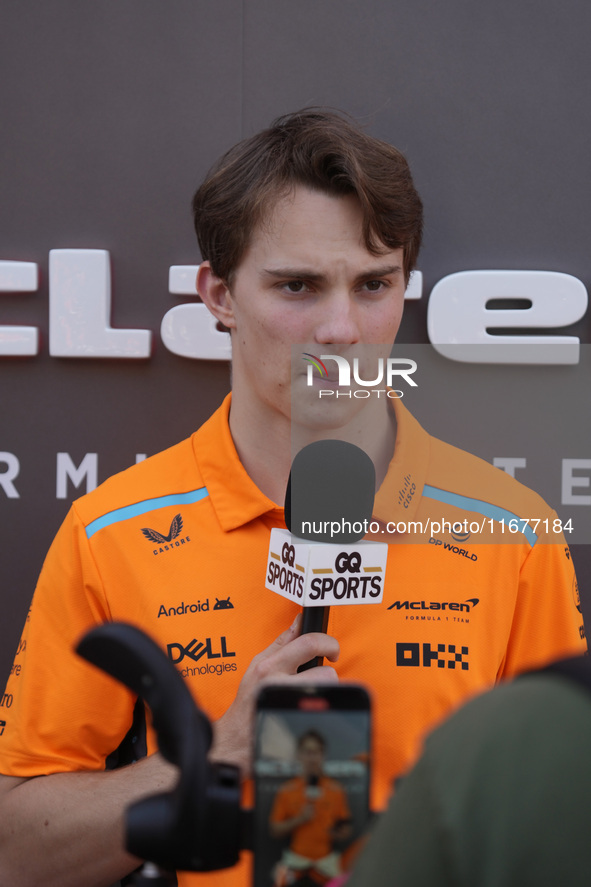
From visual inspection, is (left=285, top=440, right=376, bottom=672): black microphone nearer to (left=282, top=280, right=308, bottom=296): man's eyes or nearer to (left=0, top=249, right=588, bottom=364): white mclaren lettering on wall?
(left=282, top=280, right=308, bottom=296): man's eyes

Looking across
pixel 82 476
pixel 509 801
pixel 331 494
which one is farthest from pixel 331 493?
pixel 82 476

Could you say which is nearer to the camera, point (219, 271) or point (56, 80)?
point (219, 271)

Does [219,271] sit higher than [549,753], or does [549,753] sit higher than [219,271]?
[219,271]

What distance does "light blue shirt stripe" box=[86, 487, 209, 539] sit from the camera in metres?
1.60

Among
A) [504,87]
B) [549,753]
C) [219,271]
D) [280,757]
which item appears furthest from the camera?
[504,87]

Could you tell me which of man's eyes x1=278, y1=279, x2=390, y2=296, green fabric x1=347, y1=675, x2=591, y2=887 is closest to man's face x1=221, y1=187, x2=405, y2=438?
man's eyes x1=278, y1=279, x2=390, y2=296

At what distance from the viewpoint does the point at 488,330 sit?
2.14 metres

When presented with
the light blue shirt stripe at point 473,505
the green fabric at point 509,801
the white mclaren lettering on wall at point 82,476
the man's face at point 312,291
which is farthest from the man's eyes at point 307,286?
the green fabric at point 509,801

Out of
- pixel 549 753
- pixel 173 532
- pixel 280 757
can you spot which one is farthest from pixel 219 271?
pixel 549 753

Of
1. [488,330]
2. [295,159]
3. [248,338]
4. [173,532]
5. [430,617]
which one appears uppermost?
Answer: [295,159]

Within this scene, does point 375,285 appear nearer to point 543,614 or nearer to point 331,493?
point 331,493

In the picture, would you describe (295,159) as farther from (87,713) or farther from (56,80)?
(87,713)

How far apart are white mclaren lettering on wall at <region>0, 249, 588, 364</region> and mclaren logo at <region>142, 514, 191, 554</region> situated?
673 millimetres

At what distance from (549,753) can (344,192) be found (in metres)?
1.28
